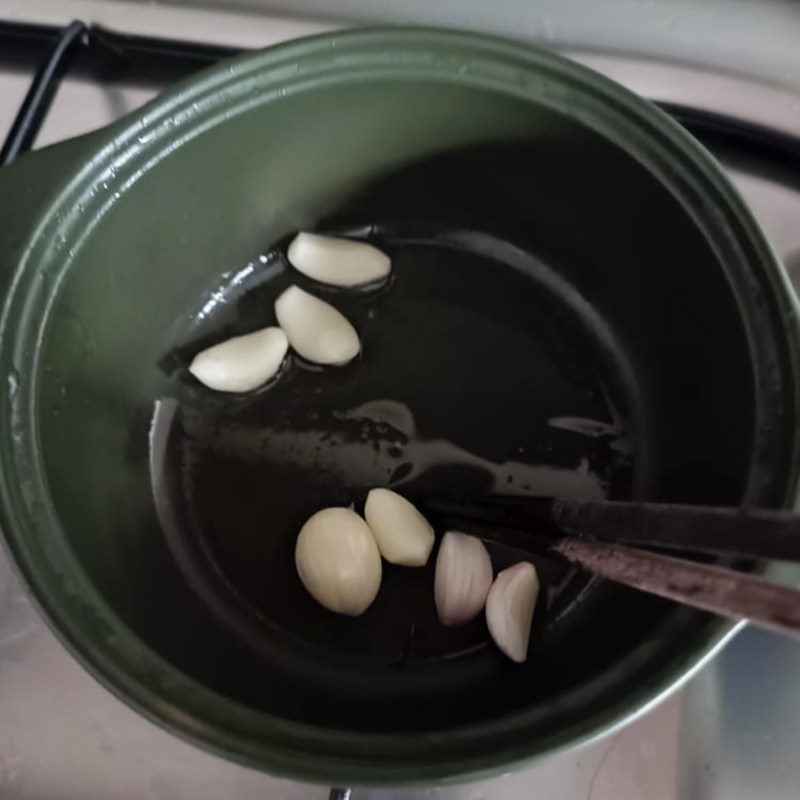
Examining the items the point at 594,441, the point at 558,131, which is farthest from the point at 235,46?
the point at 594,441

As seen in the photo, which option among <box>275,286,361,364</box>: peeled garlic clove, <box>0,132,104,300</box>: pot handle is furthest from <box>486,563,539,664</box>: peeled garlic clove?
<box>0,132,104,300</box>: pot handle

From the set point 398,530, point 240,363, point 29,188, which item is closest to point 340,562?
point 398,530

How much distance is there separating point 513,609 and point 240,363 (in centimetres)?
23

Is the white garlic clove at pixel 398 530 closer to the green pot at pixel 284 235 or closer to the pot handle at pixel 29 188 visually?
the green pot at pixel 284 235

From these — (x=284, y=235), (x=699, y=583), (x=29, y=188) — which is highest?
(x=284, y=235)

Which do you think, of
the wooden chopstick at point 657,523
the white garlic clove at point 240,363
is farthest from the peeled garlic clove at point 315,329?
the wooden chopstick at point 657,523

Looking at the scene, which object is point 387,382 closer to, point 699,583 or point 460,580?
point 460,580

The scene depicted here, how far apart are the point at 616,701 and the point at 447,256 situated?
0.34m

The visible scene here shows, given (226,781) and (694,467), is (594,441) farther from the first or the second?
(226,781)

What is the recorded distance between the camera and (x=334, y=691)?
20.2 inches

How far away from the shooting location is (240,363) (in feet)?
1.94

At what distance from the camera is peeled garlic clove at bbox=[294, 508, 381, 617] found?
52cm

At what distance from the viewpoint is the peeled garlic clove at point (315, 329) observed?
0.60m

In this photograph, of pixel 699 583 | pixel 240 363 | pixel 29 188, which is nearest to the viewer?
pixel 699 583
